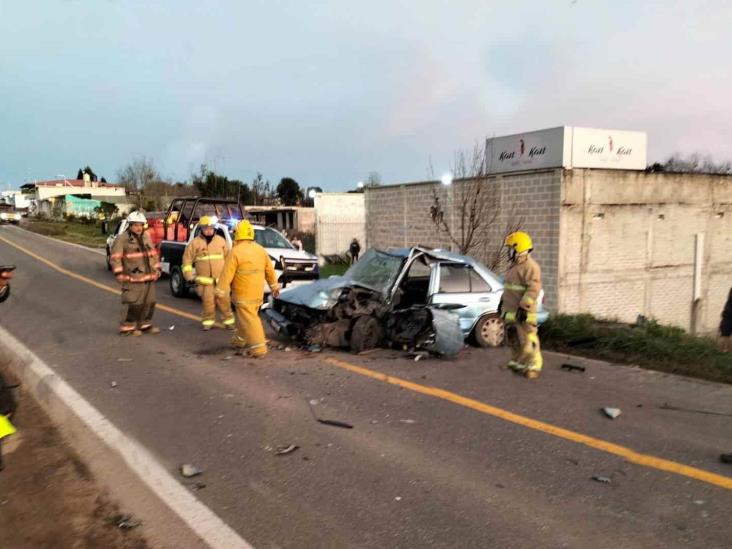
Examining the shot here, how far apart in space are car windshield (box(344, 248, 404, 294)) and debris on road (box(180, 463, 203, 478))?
4.48 metres

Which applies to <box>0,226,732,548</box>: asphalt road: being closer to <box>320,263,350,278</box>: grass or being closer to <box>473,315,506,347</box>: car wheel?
<box>473,315,506,347</box>: car wheel

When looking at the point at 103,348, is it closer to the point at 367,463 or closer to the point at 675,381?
the point at 367,463

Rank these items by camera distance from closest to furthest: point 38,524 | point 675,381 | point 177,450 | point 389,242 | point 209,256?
point 38,524
point 177,450
point 675,381
point 209,256
point 389,242

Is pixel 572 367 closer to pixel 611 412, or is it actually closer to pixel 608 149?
pixel 611 412

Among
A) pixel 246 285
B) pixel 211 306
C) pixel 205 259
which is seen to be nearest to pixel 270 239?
pixel 205 259

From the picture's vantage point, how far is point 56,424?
5184mm

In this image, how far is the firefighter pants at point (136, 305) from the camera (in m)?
9.17

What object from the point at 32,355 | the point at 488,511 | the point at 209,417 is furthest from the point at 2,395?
the point at 32,355

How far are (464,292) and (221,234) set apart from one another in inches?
265

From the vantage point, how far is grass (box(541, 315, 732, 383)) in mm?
7320

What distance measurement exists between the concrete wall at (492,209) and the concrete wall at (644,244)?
277mm

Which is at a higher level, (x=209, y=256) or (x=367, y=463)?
(x=209, y=256)

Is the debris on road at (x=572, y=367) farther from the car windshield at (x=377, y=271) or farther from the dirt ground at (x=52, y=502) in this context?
the dirt ground at (x=52, y=502)

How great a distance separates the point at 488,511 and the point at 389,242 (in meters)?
17.1
